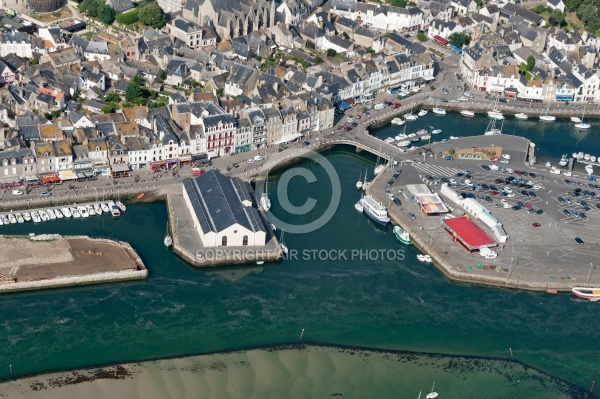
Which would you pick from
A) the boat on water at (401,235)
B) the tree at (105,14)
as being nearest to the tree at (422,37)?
the tree at (105,14)

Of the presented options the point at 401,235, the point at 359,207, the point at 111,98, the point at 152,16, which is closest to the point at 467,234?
the point at 401,235

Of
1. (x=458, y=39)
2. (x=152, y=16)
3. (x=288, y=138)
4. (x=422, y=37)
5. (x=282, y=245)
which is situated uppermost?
(x=152, y=16)

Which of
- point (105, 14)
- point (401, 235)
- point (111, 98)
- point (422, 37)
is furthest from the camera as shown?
point (422, 37)

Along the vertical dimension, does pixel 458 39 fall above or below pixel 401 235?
above

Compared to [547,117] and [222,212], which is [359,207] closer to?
[222,212]

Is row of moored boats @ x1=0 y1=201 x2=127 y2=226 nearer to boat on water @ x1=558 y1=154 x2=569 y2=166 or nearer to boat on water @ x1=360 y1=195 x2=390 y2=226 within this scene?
boat on water @ x1=360 y1=195 x2=390 y2=226

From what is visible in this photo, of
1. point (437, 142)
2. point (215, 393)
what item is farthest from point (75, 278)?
point (437, 142)
